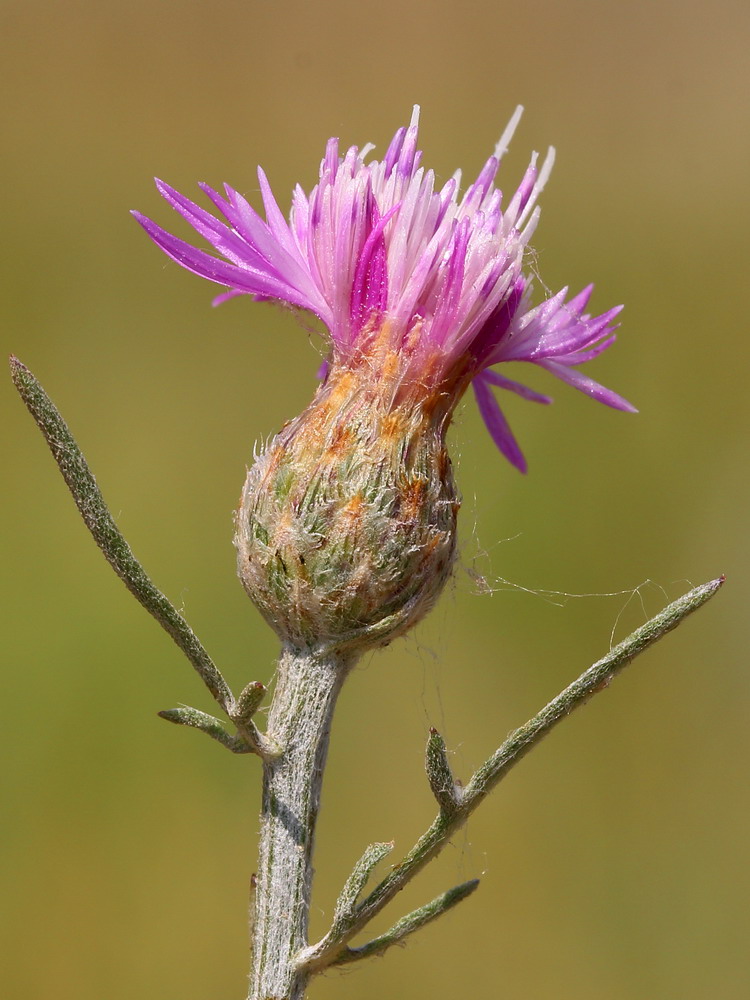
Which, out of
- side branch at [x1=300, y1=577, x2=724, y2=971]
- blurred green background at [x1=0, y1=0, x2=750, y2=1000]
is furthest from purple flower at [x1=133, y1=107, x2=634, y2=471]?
blurred green background at [x1=0, y1=0, x2=750, y2=1000]

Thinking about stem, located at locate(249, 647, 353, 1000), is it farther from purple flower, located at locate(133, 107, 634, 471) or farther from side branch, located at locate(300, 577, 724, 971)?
purple flower, located at locate(133, 107, 634, 471)

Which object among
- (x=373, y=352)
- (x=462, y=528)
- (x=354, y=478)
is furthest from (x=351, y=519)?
(x=462, y=528)

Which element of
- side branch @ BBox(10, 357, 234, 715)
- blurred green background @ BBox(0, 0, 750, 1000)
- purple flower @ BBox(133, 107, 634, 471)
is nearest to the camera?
side branch @ BBox(10, 357, 234, 715)

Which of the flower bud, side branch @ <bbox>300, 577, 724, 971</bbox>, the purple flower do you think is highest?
the purple flower

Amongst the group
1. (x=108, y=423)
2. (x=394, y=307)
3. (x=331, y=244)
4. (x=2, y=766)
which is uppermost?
(x=108, y=423)

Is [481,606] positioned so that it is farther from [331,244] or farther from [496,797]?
[331,244]

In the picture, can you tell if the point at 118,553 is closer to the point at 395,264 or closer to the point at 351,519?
the point at 351,519

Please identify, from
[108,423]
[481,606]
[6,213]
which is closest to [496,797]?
[481,606]
